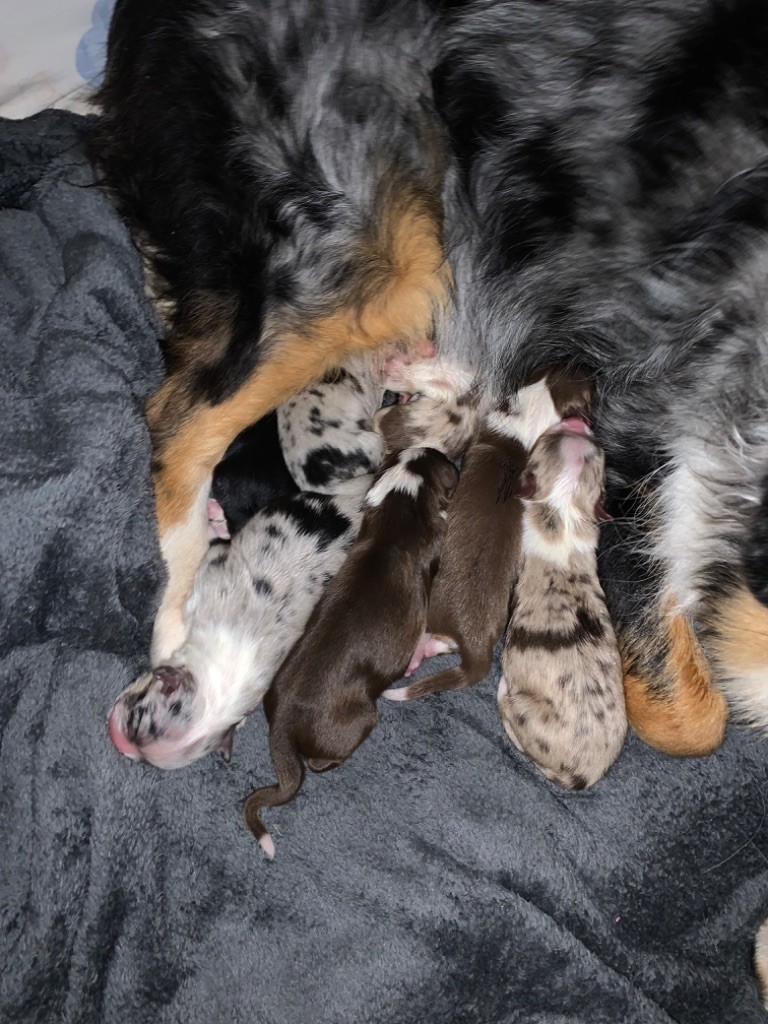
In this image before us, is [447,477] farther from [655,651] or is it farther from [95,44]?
[95,44]

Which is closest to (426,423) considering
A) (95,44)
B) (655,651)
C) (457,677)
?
(457,677)

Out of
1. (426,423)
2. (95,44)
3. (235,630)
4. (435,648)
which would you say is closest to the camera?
(235,630)

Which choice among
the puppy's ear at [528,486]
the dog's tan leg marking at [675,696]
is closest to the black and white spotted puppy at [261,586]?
the puppy's ear at [528,486]

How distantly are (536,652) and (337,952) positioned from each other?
2.50ft

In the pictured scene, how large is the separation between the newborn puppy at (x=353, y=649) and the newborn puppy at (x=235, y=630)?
10cm

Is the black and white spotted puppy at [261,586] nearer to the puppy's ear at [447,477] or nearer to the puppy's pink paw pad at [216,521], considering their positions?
the puppy's pink paw pad at [216,521]

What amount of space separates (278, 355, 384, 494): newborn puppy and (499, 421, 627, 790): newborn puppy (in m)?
0.42

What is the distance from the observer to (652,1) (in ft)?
6.54

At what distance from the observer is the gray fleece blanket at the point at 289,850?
1.99m

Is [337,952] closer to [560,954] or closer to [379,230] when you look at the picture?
[560,954]

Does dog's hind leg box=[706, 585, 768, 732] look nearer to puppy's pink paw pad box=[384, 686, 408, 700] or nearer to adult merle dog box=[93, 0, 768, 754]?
adult merle dog box=[93, 0, 768, 754]

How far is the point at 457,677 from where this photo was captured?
210 cm

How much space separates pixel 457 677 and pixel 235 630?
50 centimetres

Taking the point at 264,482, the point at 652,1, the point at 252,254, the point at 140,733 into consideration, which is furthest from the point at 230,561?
the point at 652,1
